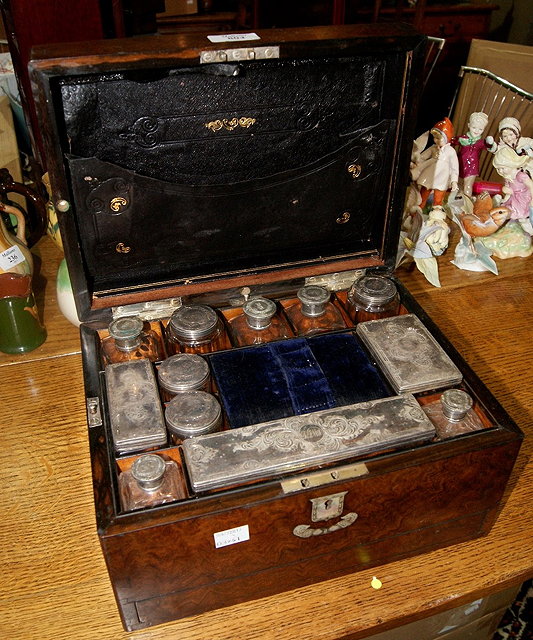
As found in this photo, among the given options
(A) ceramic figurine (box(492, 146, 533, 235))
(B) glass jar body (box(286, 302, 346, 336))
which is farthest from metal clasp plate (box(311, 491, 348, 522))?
(A) ceramic figurine (box(492, 146, 533, 235))

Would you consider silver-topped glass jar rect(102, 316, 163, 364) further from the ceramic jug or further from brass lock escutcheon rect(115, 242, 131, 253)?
the ceramic jug

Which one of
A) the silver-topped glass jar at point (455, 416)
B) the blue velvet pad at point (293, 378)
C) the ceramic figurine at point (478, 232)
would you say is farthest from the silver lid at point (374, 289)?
the ceramic figurine at point (478, 232)

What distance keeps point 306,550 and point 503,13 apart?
4051 millimetres

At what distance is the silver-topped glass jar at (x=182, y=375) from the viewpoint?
1040 millimetres

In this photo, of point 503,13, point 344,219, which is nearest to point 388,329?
point 344,219

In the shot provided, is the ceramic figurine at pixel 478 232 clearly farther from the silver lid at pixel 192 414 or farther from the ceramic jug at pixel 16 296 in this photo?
the ceramic jug at pixel 16 296

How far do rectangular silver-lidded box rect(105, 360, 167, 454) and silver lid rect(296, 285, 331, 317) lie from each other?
1.06 feet

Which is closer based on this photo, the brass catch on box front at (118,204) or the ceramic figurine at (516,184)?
the brass catch on box front at (118,204)

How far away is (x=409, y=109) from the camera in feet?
3.78

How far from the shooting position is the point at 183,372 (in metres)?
1.06

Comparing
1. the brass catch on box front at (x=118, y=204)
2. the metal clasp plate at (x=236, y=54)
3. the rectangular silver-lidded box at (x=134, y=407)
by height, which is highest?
the metal clasp plate at (x=236, y=54)

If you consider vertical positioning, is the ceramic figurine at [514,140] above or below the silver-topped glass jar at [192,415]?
above

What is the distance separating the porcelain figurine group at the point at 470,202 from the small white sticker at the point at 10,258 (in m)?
0.88

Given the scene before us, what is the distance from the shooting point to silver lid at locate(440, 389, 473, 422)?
995 mm
